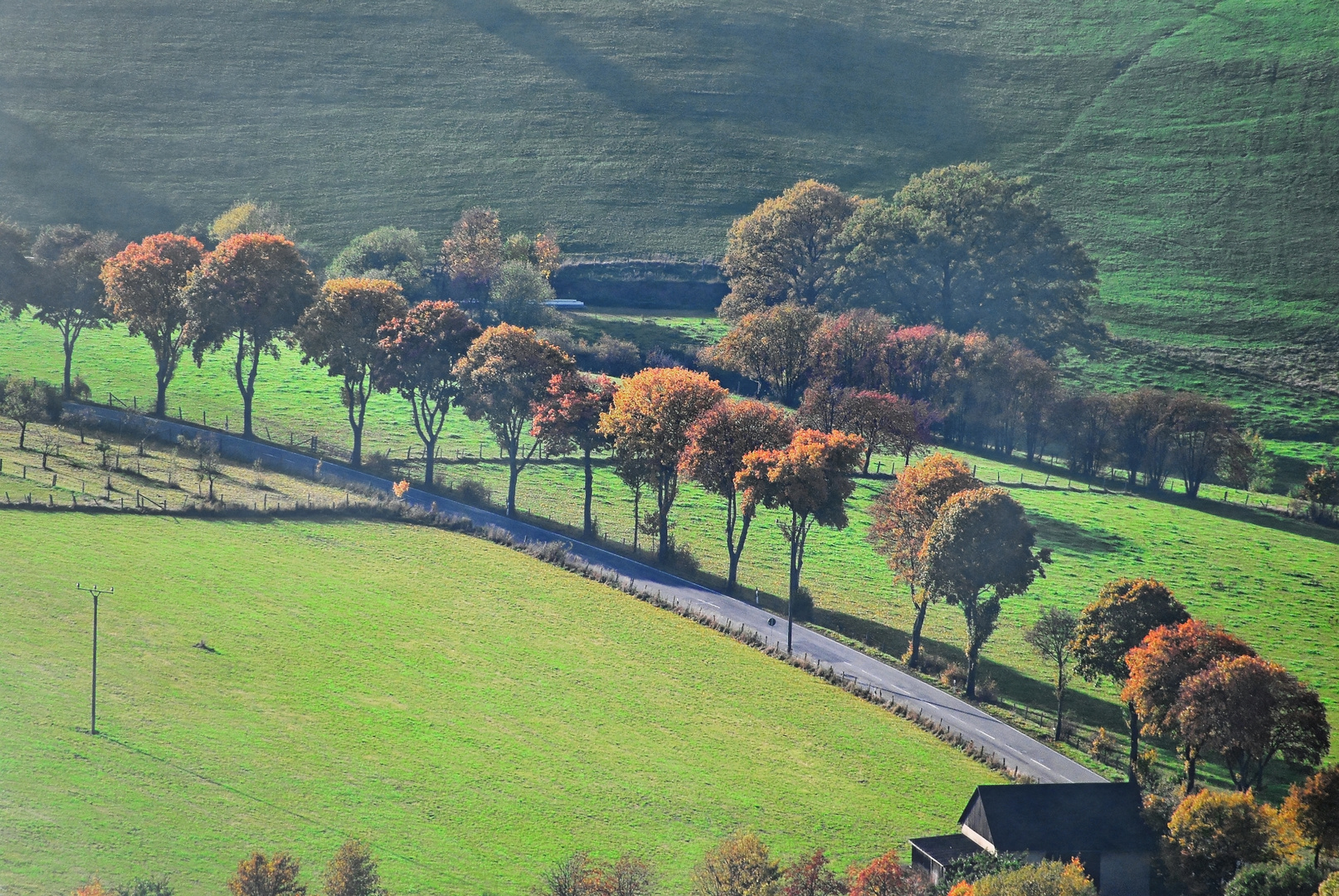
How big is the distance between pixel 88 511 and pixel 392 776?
35.6m

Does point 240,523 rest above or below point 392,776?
above

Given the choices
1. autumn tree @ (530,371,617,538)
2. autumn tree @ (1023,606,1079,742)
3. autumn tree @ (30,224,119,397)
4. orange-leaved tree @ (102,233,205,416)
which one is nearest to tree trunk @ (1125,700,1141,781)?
autumn tree @ (1023,606,1079,742)

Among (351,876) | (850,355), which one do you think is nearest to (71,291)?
(850,355)

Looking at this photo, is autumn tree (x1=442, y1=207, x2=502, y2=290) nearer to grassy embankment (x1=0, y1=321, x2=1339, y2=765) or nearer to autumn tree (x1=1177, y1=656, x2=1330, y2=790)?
grassy embankment (x1=0, y1=321, x2=1339, y2=765)

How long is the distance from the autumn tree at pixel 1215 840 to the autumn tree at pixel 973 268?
315ft

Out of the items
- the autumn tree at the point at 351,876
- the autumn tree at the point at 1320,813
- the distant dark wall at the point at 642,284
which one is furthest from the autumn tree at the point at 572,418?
the distant dark wall at the point at 642,284

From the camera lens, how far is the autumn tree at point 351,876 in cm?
5006

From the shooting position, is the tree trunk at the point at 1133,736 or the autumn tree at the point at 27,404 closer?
the tree trunk at the point at 1133,736

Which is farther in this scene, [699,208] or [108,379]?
[699,208]

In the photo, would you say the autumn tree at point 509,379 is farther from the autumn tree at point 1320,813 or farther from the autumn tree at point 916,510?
the autumn tree at point 1320,813

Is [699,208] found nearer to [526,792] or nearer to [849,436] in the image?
[849,436]

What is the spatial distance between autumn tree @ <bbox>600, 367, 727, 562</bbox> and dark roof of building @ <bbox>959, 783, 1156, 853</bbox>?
37.6m

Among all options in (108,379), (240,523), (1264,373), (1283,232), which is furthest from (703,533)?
(1283,232)

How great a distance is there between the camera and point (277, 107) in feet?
653
